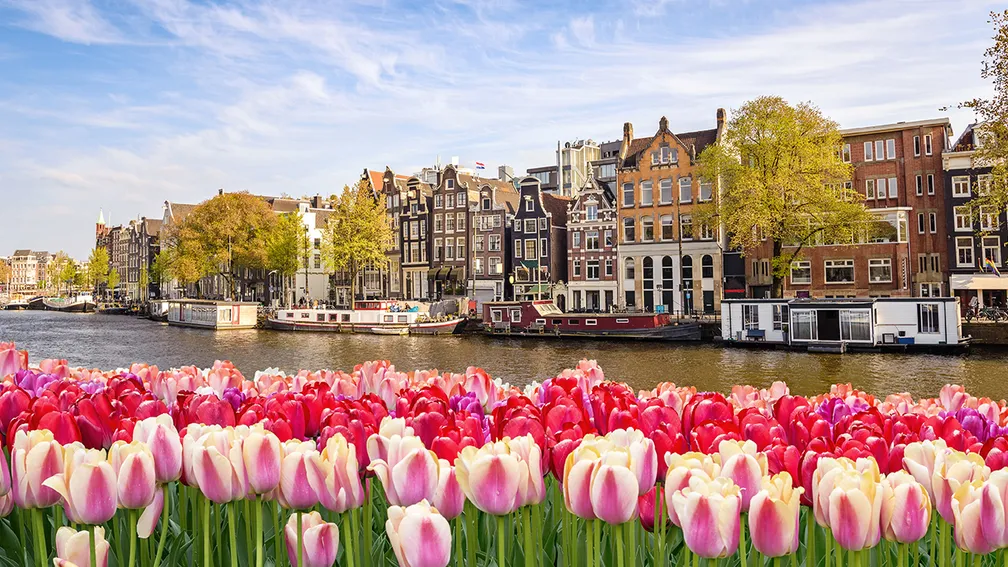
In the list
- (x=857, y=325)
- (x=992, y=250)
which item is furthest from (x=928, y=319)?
(x=992, y=250)

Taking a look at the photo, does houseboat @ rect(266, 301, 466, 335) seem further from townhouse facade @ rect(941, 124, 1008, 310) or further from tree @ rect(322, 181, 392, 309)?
townhouse facade @ rect(941, 124, 1008, 310)

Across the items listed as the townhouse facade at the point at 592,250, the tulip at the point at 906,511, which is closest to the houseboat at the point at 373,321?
the townhouse facade at the point at 592,250

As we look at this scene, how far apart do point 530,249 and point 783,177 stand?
73.7ft

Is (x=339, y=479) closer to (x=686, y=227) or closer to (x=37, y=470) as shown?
(x=37, y=470)

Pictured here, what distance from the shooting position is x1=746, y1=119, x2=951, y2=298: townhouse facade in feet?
124

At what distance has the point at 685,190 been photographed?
1788 inches

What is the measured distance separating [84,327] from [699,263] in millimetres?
39459

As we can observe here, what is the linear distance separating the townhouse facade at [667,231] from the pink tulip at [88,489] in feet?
139

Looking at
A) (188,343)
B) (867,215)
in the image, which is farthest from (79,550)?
(188,343)

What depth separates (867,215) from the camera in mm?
33250

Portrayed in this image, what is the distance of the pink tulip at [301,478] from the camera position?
2068 millimetres

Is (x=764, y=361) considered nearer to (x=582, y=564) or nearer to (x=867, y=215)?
(x=867, y=215)

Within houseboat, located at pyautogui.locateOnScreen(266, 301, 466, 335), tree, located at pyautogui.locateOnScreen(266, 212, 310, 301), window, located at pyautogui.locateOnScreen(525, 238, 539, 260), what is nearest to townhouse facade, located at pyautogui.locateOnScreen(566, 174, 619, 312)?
window, located at pyautogui.locateOnScreen(525, 238, 539, 260)

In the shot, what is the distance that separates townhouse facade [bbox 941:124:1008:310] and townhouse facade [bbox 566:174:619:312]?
18.0m
